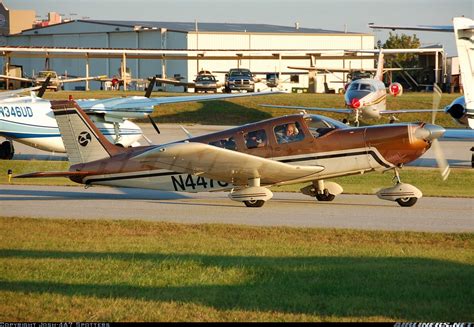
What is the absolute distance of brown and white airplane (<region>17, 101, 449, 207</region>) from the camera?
18484 mm

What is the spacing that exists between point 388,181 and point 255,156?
7.10 metres

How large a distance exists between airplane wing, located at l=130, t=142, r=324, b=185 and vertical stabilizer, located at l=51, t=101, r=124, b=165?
1309mm

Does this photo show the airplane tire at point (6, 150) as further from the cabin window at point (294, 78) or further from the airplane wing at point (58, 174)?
the cabin window at point (294, 78)

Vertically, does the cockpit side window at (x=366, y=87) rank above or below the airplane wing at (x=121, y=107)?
above

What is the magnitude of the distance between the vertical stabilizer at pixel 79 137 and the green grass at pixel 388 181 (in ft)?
15.2

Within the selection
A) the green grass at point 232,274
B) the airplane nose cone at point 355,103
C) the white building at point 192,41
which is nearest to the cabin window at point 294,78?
the white building at point 192,41

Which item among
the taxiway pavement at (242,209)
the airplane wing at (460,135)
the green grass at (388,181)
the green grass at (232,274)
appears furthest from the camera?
the airplane wing at (460,135)

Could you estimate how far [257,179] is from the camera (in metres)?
19.4

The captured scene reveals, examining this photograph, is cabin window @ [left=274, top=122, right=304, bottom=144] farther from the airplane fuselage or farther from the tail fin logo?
the tail fin logo

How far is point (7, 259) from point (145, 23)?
88.2 metres

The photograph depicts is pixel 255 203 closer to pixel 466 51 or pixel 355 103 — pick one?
pixel 466 51

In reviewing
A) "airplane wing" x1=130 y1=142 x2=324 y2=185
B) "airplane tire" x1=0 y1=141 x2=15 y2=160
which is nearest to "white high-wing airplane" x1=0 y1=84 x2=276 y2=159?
"airplane tire" x1=0 y1=141 x2=15 y2=160

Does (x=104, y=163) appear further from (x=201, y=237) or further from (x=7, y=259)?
(x=7, y=259)

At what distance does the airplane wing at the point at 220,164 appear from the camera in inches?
715
